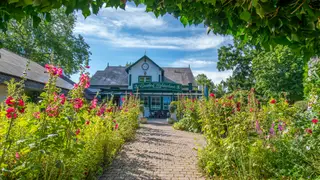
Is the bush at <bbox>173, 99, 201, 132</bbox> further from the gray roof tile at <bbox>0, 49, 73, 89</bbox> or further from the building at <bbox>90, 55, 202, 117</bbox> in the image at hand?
the building at <bbox>90, 55, 202, 117</bbox>

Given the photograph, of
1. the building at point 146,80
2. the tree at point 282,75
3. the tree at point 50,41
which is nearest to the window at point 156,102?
the building at point 146,80

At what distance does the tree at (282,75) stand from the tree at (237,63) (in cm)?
479

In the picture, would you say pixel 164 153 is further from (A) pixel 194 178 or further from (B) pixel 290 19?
(B) pixel 290 19

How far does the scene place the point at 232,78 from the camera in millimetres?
26047

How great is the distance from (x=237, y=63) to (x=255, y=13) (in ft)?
85.8

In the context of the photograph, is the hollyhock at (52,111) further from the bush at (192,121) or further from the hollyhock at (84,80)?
the bush at (192,121)

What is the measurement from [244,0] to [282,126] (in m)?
3.13

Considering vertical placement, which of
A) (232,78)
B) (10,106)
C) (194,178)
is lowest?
(194,178)

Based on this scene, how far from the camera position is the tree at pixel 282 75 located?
19.5 m

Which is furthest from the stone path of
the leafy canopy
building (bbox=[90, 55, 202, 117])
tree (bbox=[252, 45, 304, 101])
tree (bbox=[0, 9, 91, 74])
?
tree (bbox=[0, 9, 91, 74])

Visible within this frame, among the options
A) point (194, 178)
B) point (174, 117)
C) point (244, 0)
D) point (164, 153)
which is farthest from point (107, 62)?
point (244, 0)

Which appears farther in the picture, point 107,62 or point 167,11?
point 107,62

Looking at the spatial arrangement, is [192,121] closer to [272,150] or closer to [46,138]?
[272,150]

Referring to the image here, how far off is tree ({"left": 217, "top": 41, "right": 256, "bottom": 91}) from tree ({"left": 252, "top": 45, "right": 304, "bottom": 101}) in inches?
188
